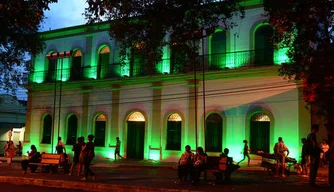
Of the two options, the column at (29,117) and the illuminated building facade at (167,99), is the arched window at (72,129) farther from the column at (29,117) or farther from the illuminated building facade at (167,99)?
the column at (29,117)

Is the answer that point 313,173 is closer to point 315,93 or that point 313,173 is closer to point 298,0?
point 315,93

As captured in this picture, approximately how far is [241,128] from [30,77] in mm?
15978

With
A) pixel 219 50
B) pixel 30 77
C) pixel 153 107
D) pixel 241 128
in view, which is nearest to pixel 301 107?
pixel 241 128

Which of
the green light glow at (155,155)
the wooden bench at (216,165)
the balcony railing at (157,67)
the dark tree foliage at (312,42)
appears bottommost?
the green light glow at (155,155)

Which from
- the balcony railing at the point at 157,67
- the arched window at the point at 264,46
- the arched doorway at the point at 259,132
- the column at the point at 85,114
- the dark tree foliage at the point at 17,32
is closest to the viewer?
the dark tree foliage at the point at 17,32

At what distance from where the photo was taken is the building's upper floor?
21.7 metres

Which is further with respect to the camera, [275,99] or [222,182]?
[275,99]

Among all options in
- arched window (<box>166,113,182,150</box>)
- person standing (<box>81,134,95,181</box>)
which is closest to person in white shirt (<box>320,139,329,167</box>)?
arched window (<box>166,113,182,150</box>)

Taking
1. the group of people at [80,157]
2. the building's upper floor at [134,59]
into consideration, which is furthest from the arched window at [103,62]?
the group of people at [80,157]

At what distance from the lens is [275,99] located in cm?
2092

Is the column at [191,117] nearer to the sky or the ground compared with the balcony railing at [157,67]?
nearer to the ground

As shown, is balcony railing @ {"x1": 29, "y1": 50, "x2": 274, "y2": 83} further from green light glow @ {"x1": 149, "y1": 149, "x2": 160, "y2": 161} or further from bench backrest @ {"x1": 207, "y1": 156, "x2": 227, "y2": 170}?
bench backrest @ {"x1": 207, "y1": 156, "x2": 227, "y2": 170}

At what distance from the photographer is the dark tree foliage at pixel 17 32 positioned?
384 inches

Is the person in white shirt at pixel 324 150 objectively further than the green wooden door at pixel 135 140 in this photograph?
No
